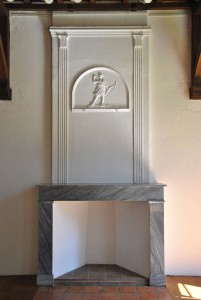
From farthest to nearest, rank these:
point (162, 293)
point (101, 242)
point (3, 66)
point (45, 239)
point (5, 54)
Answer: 1. point (101, 242)
2. point (5, 54)
3. point (3, 66)
4. point (45, 239)
5. point (162, 293)

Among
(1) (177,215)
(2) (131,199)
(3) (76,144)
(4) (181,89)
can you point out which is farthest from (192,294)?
(4) (181,89)

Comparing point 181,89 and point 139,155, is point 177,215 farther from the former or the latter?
point 181,89

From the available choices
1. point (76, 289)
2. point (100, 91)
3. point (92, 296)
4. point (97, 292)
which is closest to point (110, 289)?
point (97, 292)

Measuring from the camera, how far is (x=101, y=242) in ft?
13.8

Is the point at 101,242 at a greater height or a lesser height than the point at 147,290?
greater

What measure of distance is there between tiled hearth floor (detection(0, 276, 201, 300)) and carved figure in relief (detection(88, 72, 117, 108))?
2256mm

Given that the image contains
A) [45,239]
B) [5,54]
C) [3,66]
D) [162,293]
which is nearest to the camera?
[162,293]

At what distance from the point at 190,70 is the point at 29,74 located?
83.8 inches

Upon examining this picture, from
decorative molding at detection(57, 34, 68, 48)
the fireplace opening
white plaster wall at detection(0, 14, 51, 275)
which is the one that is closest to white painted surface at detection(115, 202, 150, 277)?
the fireplace opening

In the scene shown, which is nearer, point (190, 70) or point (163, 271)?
point (163, 271)

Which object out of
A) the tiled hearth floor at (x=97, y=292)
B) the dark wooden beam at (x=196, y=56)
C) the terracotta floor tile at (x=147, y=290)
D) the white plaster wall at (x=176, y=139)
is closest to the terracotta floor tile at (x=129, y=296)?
the tiled hearth floor at (x=97, y=292)

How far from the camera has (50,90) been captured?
412cm

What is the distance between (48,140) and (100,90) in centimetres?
95

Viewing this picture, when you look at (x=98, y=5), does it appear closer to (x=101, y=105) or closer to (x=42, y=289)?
(x=101, y=105)
